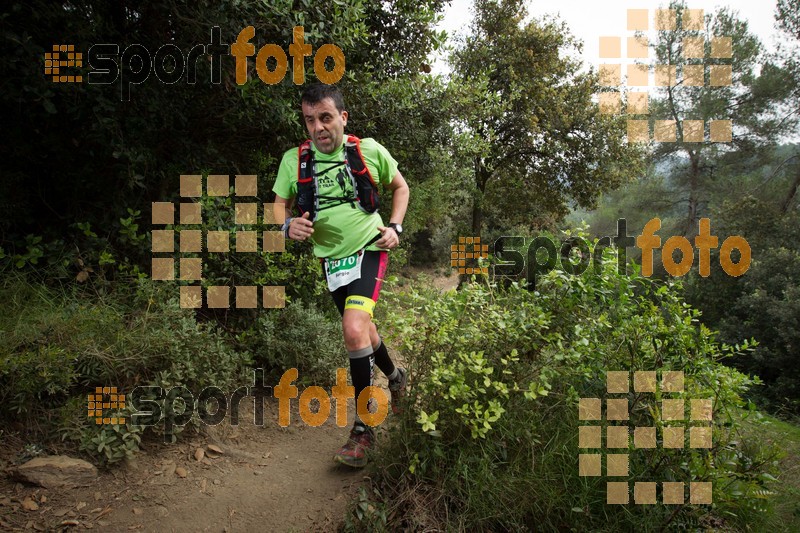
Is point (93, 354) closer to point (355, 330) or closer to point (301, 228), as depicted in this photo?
point (301, 228)

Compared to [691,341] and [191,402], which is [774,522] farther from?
[191,402]

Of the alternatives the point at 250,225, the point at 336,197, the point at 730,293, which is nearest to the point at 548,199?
the point at 730,293

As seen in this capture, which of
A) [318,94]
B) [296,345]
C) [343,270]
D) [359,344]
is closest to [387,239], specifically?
[343,270]

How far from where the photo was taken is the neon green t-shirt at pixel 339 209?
134 inches

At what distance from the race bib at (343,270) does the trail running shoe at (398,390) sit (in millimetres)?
886

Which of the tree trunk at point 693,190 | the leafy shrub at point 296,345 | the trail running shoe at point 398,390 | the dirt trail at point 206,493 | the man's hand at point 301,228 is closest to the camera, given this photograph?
the dirt trail at point 206,493

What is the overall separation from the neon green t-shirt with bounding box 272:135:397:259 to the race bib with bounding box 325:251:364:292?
1.6 inches

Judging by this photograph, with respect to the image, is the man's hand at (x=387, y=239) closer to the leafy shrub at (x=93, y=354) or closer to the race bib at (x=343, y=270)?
the race bib at (x=343, y=270)

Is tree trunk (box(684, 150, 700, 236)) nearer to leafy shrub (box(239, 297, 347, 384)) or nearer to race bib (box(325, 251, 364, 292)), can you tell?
leafy shrub (box(239, 297, 347, 384))

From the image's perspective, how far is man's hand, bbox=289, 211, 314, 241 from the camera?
3226mm

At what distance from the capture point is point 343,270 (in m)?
3.44

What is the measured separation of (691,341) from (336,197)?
2596mm

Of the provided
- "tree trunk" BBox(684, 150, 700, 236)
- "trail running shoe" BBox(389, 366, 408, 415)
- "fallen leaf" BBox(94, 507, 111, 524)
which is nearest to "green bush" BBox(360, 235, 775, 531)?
"trail running shoe" BBox(389, 366, 408, 415)

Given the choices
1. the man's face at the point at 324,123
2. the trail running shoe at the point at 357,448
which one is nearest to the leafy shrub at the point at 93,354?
the trail running shoe at the point at 357,448
